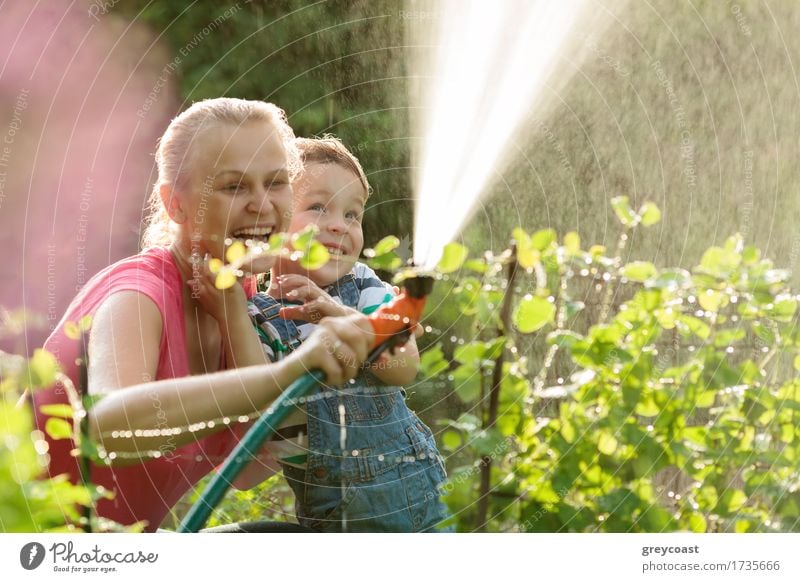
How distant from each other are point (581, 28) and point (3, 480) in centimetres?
93

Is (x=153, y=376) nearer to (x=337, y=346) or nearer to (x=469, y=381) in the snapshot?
(x=337, y=346)

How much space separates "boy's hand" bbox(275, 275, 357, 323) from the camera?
38.9 inches

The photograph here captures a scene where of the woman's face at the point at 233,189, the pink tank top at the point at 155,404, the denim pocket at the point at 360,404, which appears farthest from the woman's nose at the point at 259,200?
the denim pocket at the point at 360,404

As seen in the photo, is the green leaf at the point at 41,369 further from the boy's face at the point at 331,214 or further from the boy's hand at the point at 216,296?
the boy's face at the point at 331,214

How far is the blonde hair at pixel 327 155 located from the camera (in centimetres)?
105

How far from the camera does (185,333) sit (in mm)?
973

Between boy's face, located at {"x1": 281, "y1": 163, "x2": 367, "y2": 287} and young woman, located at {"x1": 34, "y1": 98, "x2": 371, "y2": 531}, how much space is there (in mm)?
33

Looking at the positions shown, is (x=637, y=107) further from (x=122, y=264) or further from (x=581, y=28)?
(x=122, y=264)

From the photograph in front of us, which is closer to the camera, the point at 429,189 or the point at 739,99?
the point at 429,189

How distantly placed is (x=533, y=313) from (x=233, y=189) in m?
0.33

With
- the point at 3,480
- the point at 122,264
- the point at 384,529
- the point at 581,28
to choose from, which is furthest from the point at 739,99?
the point at 3,480

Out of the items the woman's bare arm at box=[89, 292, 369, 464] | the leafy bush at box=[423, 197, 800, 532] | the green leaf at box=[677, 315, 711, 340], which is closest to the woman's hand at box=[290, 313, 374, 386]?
the woman's bare arm at box=[89, 292, 369, 464]

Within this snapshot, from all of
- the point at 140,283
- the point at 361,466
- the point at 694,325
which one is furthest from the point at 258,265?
the point at 694,325

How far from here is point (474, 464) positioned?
0.92 m
